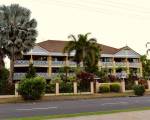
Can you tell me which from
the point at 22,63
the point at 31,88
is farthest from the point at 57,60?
the point at 31,88

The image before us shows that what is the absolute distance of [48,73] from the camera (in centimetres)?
6869

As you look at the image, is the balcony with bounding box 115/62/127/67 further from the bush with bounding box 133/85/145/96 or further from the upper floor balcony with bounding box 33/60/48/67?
the bush with bounding box 133/85/145/96

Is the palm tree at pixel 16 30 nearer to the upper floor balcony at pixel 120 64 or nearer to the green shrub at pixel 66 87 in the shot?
the green shrub at pixel 66 87

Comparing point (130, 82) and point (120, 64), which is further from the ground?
point (120, 64)

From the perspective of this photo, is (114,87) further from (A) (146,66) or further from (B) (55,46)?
(A) (146,66)

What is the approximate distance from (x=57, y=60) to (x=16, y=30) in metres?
27.8

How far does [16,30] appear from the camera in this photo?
43906 mm

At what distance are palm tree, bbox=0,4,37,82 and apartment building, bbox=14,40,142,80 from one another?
16.6m

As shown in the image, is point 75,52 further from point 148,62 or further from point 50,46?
point 148,62

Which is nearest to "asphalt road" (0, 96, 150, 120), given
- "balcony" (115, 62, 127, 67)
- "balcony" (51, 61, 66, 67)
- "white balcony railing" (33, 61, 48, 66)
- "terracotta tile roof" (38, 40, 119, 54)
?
"white balcony railing" (33, 61, 48, 66)

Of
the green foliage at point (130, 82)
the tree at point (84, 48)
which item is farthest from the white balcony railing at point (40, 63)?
the green foliage at point (130, 82)

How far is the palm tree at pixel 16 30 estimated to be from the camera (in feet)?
144

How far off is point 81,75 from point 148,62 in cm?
3917

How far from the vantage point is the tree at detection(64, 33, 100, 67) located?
55.5m
